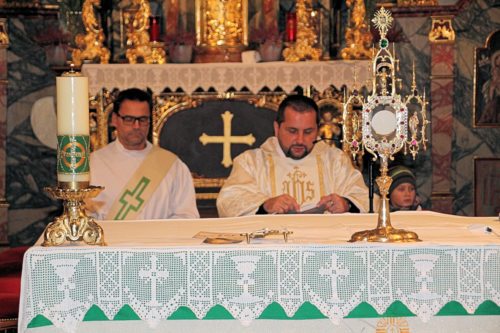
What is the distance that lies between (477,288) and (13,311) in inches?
88.5

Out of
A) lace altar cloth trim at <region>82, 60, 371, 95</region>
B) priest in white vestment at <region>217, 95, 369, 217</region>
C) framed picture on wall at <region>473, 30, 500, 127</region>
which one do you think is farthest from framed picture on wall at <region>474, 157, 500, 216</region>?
priest in white vestment at <region>217, 95, 369, 217</region>

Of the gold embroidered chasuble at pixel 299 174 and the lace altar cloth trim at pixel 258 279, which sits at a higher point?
the gold embroidered chasuble at pixel 299 174

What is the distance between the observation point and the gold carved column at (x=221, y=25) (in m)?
11.0

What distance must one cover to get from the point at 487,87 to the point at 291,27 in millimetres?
2225

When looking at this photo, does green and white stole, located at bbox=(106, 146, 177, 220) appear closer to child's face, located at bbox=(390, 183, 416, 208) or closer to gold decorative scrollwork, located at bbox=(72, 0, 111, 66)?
child's face, located at bbox=(390, 183, 416, 208)

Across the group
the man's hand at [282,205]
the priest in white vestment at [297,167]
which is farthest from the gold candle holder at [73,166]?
the priest in white vestment at [297,167]

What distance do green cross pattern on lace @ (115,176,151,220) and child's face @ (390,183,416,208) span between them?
71.2 inches

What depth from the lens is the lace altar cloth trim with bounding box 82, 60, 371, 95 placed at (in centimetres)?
1035

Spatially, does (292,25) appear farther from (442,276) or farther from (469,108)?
(442,276)

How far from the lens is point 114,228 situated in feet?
17.7

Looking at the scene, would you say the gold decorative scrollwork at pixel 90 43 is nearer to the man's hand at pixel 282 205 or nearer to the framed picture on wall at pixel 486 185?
the framed picture on wall at pixel 486 185

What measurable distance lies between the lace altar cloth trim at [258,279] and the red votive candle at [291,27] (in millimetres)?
6504

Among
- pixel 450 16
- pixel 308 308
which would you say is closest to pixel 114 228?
pixel 308 308

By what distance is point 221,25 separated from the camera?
11.1 meters
